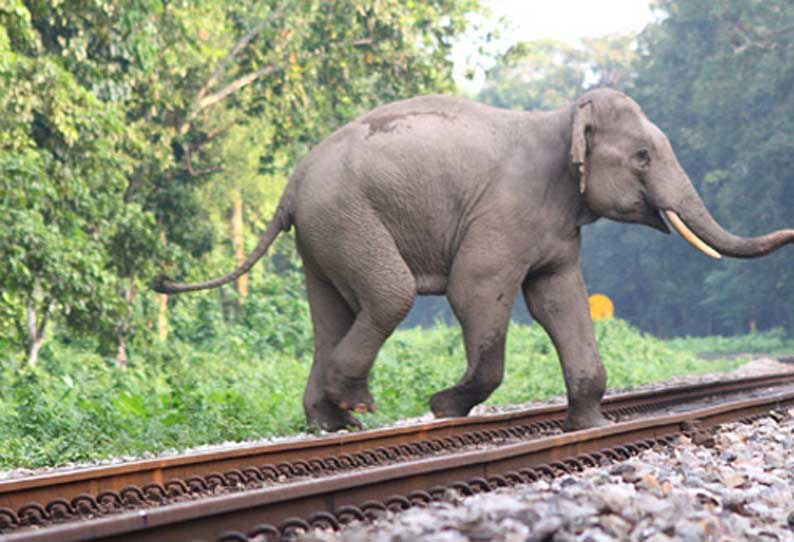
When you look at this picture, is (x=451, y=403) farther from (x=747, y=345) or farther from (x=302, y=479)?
(x=747, y=345)

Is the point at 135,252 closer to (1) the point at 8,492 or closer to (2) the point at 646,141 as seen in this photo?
(2) the point at 646,141

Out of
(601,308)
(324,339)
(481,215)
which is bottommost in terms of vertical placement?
(601,308)

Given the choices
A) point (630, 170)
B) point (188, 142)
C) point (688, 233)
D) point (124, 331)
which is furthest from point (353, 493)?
point (188, 142)

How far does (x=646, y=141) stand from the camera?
8.41m

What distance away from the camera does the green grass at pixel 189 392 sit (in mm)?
8992

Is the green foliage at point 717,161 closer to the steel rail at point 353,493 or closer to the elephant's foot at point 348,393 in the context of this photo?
the elephant's foot at point 348,393

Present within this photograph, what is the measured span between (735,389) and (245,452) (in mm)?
7837

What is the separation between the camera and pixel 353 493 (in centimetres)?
468

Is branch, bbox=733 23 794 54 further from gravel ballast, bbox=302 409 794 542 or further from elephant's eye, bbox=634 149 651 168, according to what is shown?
gravel ballast, bbox=302 409 794 542

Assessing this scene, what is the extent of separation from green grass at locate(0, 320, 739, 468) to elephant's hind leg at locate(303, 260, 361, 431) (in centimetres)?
46

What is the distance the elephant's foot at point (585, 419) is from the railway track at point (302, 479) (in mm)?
279

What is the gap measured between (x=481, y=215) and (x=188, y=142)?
54.7 ft

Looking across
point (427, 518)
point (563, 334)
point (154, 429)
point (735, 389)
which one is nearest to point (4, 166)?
point (154, 429)

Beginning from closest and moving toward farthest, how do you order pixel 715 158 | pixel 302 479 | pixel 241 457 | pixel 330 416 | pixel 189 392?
pixel 302 479 → pixel 241 457 → pixel 330 416 → pixel 189 392 → pixel 715 158
